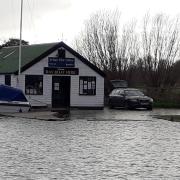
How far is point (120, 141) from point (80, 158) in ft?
16.0

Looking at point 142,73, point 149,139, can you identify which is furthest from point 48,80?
point 149,139

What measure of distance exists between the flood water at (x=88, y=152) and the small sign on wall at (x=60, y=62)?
1629cm

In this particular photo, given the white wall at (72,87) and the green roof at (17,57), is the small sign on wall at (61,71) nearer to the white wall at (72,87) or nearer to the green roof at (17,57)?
the white wall at (72,87)

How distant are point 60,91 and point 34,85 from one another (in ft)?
6.94

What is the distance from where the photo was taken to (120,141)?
65.2ft

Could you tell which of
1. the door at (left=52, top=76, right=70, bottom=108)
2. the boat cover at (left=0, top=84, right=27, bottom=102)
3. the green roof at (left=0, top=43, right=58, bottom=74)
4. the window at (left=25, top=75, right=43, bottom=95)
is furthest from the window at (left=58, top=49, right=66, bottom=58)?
the boat cover at (left=0, top=84, right=27, bottom=102)

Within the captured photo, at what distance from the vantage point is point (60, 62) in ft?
142

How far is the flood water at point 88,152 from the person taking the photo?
12.7 meters

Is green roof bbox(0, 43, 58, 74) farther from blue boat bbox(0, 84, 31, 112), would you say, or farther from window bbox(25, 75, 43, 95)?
blue boat bbox(0, 84, 31, 112)

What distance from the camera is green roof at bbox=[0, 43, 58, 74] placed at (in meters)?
43.8

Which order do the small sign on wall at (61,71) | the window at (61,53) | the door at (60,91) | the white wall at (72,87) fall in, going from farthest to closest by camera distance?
the window at (61,53), the door at (60,91), the small sign on wall at (61,71), the white wall at (72,87)

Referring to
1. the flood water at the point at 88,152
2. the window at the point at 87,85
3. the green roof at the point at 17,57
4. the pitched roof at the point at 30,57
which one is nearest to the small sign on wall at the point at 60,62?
the pitched roof at the point at 30,57

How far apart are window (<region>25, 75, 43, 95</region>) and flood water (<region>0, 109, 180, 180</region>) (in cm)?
1544

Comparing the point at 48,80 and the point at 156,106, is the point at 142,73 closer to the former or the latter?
the point at 156,106
